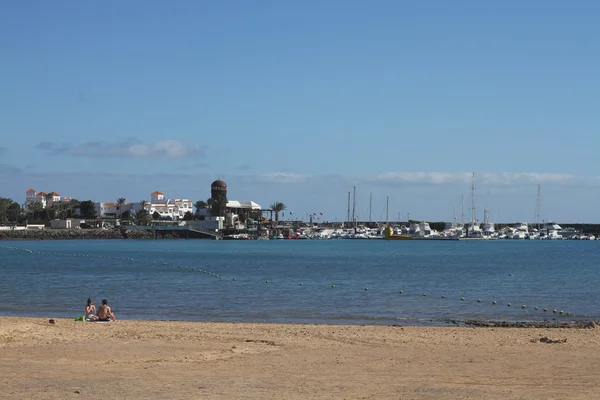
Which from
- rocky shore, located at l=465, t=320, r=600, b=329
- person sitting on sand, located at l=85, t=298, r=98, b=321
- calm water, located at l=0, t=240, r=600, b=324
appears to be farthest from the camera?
calm water, located at l=0, t=240, r=600, b=324

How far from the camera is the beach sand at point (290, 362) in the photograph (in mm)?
16531

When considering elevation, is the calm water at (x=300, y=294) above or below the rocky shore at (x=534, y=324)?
below

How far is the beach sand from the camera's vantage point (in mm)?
16531

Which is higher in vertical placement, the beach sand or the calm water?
the beach sand

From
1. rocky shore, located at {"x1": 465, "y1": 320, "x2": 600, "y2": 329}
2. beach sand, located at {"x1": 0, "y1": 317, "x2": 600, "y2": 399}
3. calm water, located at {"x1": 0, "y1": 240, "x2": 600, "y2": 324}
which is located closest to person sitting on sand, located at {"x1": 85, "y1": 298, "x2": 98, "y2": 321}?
beach sand, located at {"x1": 0, "y1": 317, "x2": 600, "y2": 399}

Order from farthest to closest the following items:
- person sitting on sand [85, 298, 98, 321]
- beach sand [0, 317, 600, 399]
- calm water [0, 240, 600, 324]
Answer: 1. calm water [0, 240, 600, 324]
2. person sitting on sand [85, 298, 98, 321]
3. beach sand [0, 317, 600, 399]

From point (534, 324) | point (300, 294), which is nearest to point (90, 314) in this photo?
point (534, 324)

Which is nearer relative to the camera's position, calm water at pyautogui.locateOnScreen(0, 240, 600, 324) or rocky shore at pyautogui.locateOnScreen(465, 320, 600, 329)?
rocky shore at pyautogui.locateOnScreen(465, 320, 600, 329)

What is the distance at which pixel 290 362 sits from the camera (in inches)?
800

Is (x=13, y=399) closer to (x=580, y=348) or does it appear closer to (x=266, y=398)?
(x=266, y=398)

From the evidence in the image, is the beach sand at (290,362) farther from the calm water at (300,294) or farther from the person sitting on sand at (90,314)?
the calm water at (300,294)

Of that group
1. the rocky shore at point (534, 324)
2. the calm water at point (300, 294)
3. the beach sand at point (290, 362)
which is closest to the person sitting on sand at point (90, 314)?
the beach sand at point (290, 362)

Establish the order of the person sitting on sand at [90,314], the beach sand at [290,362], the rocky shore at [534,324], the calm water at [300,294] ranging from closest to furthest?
the beach sand at [290,362] < the person sitting on sand at [90,314] < the rocky shore at [534,324] < the calm water at [300,294]

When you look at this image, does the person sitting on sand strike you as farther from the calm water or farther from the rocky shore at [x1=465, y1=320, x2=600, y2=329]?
the rocky shore at [x1=465, y1=320, x2=600, y2=329]
